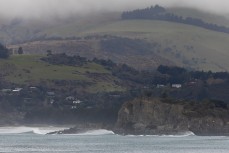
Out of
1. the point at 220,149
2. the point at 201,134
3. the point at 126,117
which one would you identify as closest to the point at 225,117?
the point at 201,134

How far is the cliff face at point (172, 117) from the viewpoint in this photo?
188m

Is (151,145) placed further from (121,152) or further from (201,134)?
(201,134)

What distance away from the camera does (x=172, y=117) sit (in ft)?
620

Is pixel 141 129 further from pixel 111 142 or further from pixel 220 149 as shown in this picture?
pixel 220 149

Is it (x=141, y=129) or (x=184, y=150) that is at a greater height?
(x=184, y=150)

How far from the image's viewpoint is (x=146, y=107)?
7589 inches

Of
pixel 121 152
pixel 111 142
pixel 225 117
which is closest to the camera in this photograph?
pixel 121 152

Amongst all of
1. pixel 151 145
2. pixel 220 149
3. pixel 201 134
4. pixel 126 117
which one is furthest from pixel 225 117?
pixel 220 149

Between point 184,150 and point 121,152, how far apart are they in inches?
342

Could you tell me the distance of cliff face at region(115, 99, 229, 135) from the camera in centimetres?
18750

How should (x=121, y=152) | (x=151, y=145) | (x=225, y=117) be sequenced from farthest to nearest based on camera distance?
1. (x=225, y=117)
2. (x=151, y=145)
3. (x=121, y=152)

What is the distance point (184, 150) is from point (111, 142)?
32199 mm

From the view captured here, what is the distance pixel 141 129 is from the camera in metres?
194

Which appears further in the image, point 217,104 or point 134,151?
point 217,104
